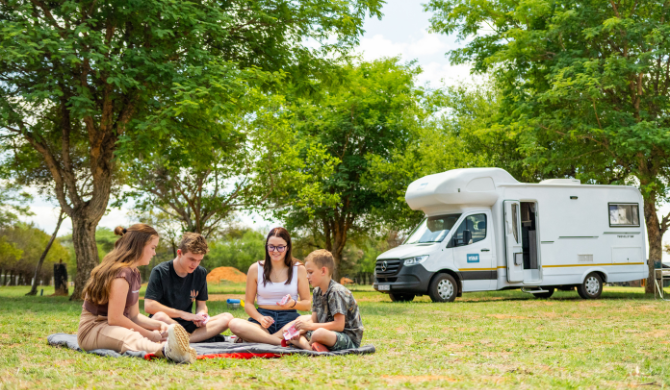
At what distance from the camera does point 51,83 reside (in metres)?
13.3

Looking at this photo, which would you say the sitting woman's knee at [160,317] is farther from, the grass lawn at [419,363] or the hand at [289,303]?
the hand at [289,303]

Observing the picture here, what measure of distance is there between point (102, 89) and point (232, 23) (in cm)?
341

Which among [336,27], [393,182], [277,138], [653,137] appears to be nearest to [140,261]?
[336,27]

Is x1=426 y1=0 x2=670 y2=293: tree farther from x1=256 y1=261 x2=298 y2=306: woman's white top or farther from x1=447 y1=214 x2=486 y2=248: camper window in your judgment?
x1=256 y1=261 x2=298 y2=306: woman's white top

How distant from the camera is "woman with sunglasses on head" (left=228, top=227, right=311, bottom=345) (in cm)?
642

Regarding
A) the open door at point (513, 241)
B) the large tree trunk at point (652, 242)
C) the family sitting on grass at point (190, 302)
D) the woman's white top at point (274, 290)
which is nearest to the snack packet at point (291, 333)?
the family sitting on grass at point (190, 302)

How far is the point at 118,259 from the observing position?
582 centimetres

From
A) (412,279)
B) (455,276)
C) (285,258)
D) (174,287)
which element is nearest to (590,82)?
(455,276)

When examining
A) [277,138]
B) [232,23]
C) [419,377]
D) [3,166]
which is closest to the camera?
[419,377]

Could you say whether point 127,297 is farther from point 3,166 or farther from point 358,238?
point 358,238

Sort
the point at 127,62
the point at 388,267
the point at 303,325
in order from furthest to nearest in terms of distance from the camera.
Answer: the point at 388,267 → the point at 127,62 → the point at 303,325

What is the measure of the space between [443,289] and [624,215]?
19.7 feet

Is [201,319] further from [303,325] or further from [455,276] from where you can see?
[455,276]

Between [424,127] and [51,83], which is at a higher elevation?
[424,127]
